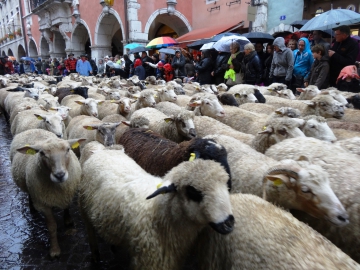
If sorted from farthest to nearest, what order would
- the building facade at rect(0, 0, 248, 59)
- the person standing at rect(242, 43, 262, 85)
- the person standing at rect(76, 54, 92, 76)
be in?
the building facade at rect(0, 0, 248, 59), the person standing at rect(76, 54, 92, 76), the person standing at rect(242, 43, 262, 85)

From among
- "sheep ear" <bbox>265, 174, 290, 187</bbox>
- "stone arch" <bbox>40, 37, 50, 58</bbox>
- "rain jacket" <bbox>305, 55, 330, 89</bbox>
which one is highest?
"stone arch" <bbox>40, 37, 50, 58</bbox>

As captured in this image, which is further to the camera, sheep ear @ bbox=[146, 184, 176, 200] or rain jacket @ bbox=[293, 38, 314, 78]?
rain jacket @ bbox=[293, 38, 314, 78]

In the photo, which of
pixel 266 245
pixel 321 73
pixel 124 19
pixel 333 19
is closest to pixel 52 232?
pixel 266 245

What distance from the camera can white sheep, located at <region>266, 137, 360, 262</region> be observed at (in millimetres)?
1660

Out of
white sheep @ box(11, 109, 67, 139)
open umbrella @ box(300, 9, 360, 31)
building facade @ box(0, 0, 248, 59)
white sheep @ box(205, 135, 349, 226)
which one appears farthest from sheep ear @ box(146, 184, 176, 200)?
building facade @ box(0, 0, 248, 59)

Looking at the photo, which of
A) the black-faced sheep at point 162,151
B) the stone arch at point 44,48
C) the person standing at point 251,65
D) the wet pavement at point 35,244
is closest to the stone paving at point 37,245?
the wet pavement at point 35,244

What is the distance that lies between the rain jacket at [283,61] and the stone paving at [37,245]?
17.1 ft

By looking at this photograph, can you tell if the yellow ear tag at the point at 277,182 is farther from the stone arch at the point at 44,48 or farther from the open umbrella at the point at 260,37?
the stone arch at the point at 44,48

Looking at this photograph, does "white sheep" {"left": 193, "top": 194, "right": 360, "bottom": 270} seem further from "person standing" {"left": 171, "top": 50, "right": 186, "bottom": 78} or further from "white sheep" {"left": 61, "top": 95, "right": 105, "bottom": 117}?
"person standing" {"left": 171, "top": 50, "right": 186, "bottom": 78}

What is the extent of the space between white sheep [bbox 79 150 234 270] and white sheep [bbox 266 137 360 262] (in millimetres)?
758

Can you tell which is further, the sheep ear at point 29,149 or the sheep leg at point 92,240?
the sheep ear at point 29,149

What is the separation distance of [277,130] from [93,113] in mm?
3727

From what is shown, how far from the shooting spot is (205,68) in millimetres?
8094

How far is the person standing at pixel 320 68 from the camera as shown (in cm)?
514
